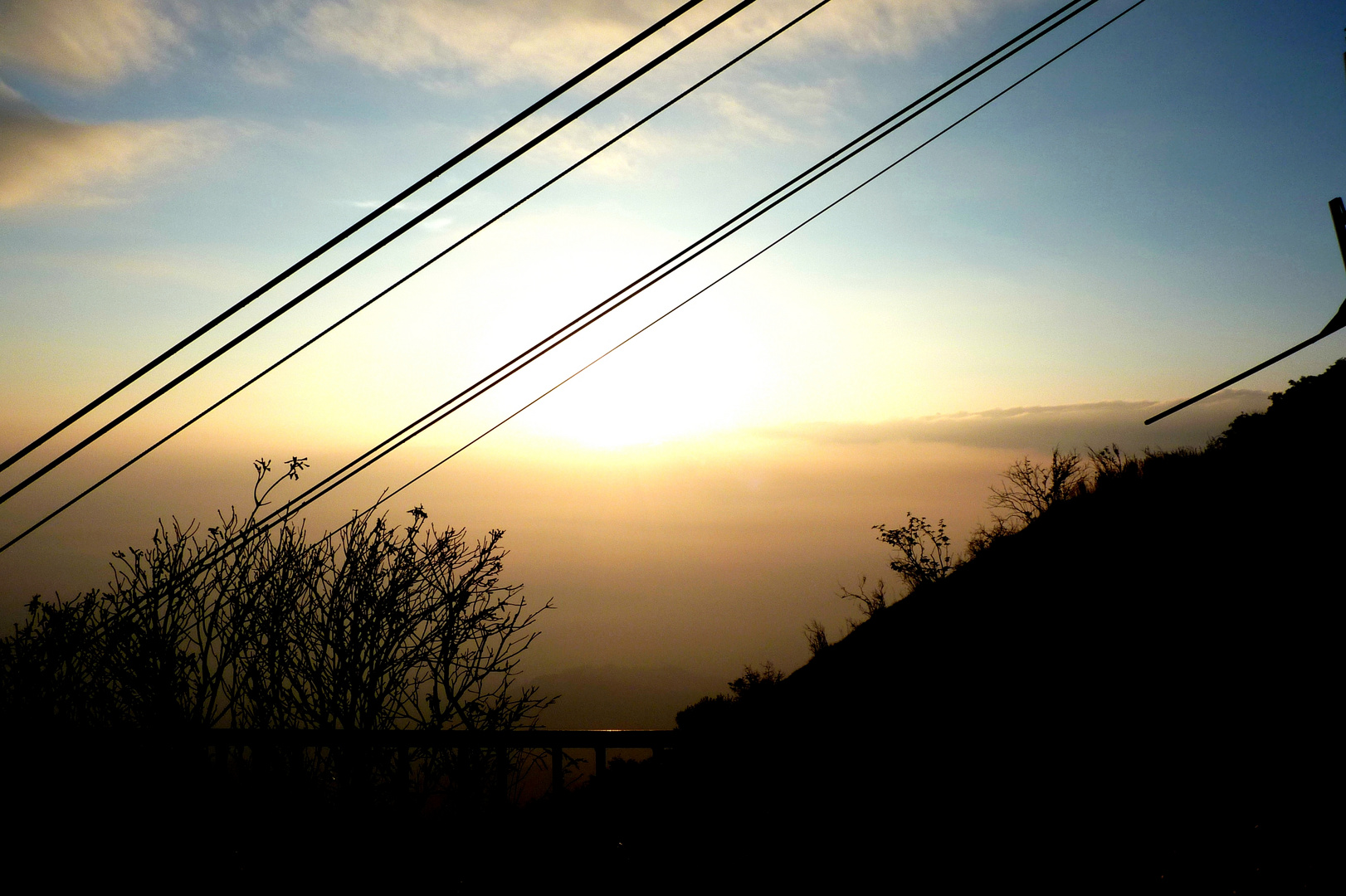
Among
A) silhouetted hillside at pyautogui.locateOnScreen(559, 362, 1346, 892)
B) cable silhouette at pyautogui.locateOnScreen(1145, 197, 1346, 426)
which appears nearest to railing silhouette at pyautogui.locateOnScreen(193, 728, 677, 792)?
silhouetted hillside at pyautogui.locateOnScreen(559, 362, 1346, 892)

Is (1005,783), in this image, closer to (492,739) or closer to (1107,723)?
(1107,723)

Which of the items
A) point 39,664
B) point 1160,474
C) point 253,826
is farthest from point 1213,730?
point 39,664

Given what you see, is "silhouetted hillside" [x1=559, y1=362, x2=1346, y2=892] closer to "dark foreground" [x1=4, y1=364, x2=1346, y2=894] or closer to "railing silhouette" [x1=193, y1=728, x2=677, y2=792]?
"dark foreground" [x1=4, y1=364, x2=1346, y2=894]

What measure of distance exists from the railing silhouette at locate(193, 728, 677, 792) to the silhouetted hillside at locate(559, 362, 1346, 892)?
0.74 m

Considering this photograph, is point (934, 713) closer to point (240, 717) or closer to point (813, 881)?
point (813, 881)

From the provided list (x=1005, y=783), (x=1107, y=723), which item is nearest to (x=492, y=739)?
(x=1005, y=783)

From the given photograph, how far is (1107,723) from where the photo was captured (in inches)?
434

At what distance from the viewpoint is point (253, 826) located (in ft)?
38.0

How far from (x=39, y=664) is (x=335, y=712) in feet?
20.3

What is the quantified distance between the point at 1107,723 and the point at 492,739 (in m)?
9.02

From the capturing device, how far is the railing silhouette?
822 centimetres

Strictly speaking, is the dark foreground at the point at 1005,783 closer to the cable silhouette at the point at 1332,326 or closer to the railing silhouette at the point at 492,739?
the railing silhouette at the point at 492,739

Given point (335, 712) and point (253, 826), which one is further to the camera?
point (335, 712)

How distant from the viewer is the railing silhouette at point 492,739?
8.22 meters
